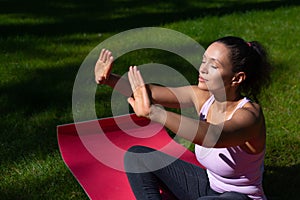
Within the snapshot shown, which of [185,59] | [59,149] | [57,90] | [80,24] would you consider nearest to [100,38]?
[80,24]

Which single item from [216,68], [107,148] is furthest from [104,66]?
[107,148]

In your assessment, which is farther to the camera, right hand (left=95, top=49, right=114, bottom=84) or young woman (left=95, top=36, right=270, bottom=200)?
right hand (left=95, top=49, right=114, bottom=84)

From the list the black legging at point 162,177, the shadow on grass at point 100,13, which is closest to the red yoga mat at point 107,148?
the black legging at point 162,177

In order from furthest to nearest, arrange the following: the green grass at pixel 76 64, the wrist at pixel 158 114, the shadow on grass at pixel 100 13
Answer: the shadow on grass at pixel 100 13, the green grass at pixel 76 64, the wrist at pixel 158 114

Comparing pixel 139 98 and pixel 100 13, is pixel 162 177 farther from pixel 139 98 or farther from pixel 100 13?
pixel 100 13

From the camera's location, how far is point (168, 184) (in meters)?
2.14

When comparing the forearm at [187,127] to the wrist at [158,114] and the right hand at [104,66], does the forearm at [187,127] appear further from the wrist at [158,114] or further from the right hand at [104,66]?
the right hand at [104,66]

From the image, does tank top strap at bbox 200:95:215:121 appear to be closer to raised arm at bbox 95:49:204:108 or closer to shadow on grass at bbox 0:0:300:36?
raised arm at bbox 95:49:204:108

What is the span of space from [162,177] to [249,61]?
581 millimetres

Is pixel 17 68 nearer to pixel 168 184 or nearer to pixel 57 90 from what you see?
pixel 57 90

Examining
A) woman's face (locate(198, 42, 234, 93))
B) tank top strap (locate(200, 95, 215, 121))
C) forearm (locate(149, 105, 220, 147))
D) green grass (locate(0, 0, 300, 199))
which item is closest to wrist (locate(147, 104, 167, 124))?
forearm (locate(149, 105, 220, 147))

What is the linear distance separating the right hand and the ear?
43cm

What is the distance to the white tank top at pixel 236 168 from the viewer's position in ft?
6.25

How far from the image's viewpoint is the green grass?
8.15ft
